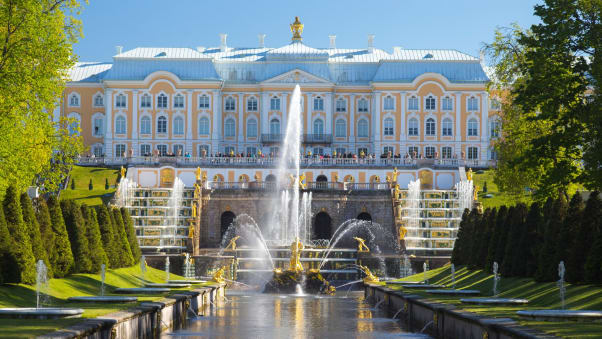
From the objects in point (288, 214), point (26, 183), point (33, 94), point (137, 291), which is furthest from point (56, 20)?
point (288, 214)

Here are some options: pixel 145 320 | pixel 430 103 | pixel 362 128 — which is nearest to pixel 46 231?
pixel 145 320

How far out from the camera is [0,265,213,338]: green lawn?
51.2 ft

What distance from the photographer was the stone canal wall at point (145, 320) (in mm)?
15398

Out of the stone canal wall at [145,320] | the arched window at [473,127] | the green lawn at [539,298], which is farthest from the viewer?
the arched window at [473,127]

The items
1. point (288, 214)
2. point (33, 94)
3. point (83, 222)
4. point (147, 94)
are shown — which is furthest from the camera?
point (147, 94)

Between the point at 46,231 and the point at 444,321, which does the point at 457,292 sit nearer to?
the point at 444,321

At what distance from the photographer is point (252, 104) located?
90250 millimetres

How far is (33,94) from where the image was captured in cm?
3441

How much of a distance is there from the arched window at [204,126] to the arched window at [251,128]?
13.1ft

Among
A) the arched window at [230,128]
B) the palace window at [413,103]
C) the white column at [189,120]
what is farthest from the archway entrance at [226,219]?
the palace window at [413,103]

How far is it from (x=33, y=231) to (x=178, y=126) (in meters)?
62.9

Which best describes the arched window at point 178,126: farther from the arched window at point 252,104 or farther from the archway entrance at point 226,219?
the archway entrance at point 226,219

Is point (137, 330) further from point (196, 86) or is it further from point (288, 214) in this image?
point (196, 86)

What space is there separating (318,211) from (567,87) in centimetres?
3135
